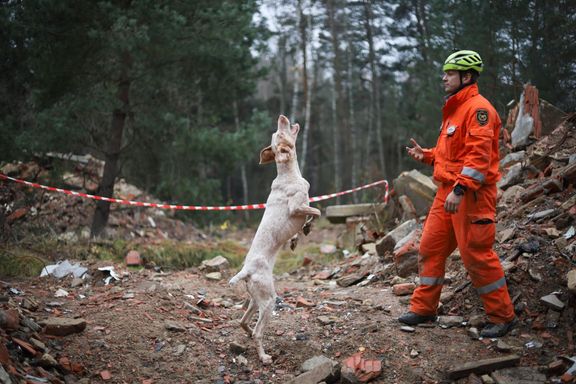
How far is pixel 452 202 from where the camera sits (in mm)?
3955

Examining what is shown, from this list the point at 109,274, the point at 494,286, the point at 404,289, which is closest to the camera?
the point at 494,286

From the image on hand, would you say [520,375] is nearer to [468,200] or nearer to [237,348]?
[468,200]

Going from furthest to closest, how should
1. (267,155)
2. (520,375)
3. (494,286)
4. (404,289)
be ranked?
(404,289) → (267,155) → (494,286) → (520,375)

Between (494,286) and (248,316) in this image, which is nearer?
(494,286)

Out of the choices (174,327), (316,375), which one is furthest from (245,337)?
(316,375)

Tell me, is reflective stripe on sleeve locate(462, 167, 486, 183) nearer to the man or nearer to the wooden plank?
the man

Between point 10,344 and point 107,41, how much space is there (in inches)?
230

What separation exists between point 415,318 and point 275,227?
1.62 m

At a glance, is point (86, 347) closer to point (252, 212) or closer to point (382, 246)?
point (382, 246)

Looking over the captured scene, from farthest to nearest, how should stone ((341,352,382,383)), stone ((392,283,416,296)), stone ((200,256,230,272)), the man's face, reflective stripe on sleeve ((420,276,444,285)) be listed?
stone ((200,256,230,272)) → stone ((392,283,416,296)) → reflective stripe on sleeve ((420,276,444,285)) → the man's face → stone ((341,352,382,383))

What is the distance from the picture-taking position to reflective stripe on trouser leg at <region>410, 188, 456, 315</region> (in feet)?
14.4

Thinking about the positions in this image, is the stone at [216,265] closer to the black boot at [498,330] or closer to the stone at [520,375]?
the black boot at [498,330]

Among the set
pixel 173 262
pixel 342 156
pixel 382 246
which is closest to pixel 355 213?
pixel 382 246

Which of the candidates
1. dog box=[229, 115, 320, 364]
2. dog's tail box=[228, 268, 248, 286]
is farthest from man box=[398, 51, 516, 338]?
dog's tail box=[228, 268, 248, 286]
